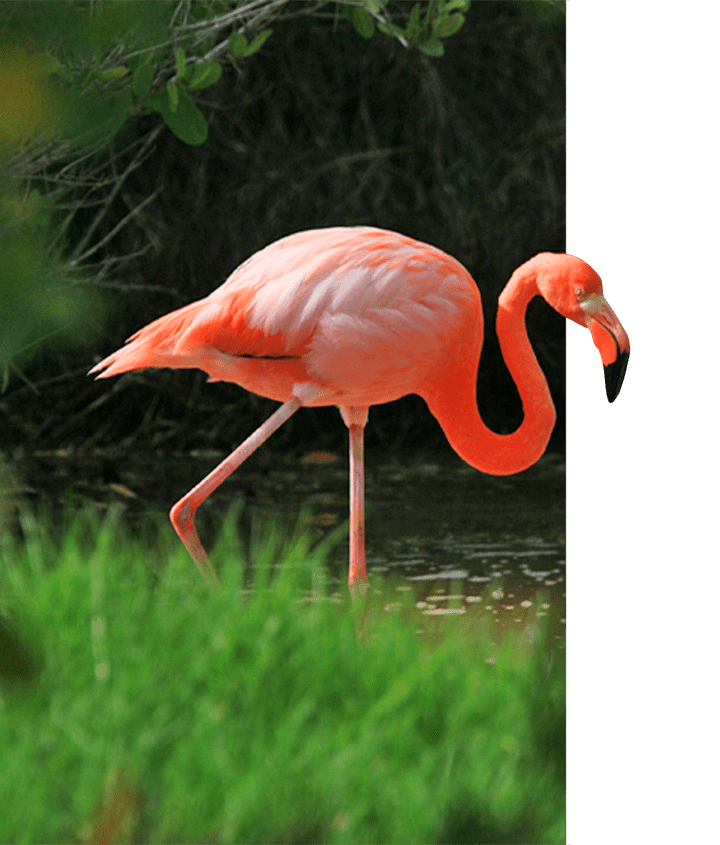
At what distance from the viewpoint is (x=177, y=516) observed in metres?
3.23

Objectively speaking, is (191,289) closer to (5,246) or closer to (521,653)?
(5,246)

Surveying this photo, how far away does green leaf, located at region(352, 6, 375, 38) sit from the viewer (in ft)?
10.6

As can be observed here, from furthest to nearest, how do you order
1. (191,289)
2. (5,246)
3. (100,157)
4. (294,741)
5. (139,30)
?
(191,289), (100,157), (139,30), (294,741), (5,246)

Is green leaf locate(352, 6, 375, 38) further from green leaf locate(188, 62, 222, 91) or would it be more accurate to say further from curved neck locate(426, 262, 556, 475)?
curved neck locate(426, 262, 556, 475)

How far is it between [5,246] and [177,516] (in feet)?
3.22

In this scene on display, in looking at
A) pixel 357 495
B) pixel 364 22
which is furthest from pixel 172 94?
pixel 357 495

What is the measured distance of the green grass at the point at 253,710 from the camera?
259 centimetres

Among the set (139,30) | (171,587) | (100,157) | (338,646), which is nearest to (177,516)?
(171,587)
